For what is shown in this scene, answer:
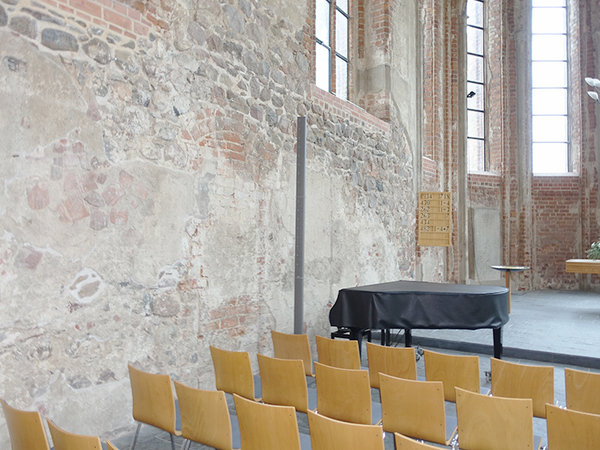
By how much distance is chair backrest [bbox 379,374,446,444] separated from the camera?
2697 millimetres

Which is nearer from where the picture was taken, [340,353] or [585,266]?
[340,353]

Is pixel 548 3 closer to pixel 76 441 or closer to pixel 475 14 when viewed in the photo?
pixel 475 14

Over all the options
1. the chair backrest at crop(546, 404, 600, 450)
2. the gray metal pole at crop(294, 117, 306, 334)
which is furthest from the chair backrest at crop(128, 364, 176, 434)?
the gray metal pole at crop(294, 117, 306, 334)

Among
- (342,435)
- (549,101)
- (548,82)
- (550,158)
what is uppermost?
(548,82)

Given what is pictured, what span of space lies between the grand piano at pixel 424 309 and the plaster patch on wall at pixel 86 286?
2422 mm

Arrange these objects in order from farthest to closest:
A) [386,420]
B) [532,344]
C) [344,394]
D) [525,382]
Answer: [532,344] < [525,382] < [344,394] < [386,420]

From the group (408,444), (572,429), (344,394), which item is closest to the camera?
(408,444)

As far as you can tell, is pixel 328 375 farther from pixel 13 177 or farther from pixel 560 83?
pixel 560 83

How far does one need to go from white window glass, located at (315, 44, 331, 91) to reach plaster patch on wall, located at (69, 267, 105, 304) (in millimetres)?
4448

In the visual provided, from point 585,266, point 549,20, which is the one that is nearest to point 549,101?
point 549,20

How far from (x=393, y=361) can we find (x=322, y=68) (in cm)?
474

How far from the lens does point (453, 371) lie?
11.2ft

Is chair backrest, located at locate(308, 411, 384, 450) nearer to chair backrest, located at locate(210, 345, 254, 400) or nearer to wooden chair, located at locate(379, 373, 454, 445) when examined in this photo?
wooden chair, located at locate(379, 373, 454, 445)

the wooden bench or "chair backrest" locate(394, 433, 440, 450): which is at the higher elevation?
the wooden bench
